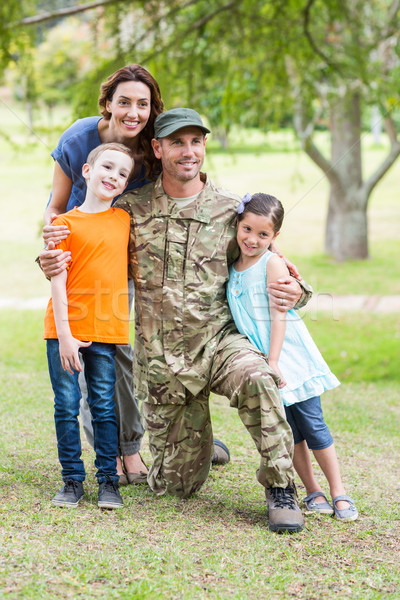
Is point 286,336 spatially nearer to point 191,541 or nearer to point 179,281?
point 179,281

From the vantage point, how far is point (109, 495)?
3355 mm

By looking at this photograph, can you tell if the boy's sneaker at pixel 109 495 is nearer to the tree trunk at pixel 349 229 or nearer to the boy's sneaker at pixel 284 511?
the boy's sneaker at pixel 284 511

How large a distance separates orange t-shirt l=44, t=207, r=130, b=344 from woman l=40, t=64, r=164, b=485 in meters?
0.20

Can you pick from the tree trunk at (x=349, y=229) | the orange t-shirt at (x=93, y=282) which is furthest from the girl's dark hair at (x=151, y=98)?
the tree trunk at (x=349, y=229)

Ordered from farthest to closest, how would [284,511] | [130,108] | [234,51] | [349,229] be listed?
[349,229], [234,51], [130,108], [284,511]

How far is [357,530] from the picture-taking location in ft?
10.8

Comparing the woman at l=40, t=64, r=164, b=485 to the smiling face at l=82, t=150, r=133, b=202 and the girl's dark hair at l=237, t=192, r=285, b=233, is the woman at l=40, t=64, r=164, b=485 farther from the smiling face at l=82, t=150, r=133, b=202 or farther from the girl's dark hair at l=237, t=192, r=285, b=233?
the girl's dark hair at l=237, t=192, r=285, b=233

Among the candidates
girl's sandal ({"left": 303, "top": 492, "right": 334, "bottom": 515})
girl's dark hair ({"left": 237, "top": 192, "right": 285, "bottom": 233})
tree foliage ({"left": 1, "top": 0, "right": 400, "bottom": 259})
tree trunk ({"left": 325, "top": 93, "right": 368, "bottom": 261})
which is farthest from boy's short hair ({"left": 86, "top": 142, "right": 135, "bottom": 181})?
tree trunk ({"left": 325, "top": 93, "right": 368, "bottom": 261})

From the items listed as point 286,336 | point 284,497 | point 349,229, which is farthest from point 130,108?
point 349,229

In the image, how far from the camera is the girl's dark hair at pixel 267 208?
11.0 ft

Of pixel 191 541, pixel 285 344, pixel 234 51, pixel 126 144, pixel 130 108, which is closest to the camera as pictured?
pixel 191 541

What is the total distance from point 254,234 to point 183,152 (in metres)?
0.51

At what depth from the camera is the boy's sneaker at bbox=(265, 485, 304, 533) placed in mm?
3188

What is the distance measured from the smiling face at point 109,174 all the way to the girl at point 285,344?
22.4 inches
